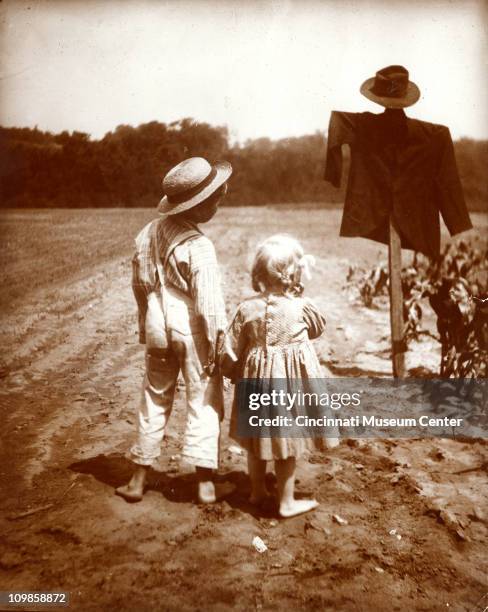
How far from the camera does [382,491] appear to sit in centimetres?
293

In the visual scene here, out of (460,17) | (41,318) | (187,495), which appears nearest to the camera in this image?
(187,495)

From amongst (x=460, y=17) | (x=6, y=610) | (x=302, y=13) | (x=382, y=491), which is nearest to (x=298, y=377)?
(x=382, y=491)

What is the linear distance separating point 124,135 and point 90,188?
415 mm

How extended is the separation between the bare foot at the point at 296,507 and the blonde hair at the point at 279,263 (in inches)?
40.0

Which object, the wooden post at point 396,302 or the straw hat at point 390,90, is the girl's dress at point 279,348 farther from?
the straw hat at point 390,90

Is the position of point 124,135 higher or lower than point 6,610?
higher

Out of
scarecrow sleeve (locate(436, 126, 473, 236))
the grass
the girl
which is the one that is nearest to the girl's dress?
the girl

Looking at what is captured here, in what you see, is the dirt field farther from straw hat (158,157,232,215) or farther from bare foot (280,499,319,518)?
straw hat (158,157,232,215)

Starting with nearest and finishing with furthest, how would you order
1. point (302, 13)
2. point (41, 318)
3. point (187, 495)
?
point (187, 495)
point (302, 13)
point (41, 318)

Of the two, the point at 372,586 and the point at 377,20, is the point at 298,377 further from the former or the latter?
Answer: the point at 377,20

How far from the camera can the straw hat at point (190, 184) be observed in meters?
2.54

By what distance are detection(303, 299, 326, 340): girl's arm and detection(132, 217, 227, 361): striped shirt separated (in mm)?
377

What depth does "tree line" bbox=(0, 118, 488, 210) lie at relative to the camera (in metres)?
3.28

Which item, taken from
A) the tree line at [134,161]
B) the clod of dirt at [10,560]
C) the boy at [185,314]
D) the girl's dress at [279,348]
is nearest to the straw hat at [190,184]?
the boy at [185,314]
